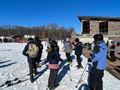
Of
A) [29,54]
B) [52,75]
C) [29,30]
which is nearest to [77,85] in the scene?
[52,75]

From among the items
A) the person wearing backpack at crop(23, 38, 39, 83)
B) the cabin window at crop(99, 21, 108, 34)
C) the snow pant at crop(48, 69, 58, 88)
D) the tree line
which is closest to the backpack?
the person wearing backpack at crop(23, 38, 39, 83)

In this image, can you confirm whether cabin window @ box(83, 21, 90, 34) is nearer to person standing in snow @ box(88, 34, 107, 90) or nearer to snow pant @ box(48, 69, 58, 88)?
snow pant @ box(48, 69, 58, 88)

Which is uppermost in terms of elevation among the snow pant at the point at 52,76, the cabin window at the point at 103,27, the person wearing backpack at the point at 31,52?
the cabin window at the point at 103,27

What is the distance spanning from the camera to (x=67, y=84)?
10.9 m

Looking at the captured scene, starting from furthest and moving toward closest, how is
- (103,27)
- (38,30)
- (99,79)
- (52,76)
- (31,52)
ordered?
(38,30) → (103,27) → (31,52) → (52,76) → (99,79)

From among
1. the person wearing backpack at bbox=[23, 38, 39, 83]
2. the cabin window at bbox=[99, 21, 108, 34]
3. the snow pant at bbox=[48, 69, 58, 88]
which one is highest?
the cabin window at bbox=[99, 21, 108, 34]

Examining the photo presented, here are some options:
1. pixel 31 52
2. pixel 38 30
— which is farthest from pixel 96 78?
pixel 38 30

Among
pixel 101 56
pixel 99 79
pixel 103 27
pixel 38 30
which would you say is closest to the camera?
pixel 101 56

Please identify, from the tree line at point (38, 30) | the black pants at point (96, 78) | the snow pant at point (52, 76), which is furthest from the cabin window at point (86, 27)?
the tree line at point (38, 30)

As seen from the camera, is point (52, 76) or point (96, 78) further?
point (52, 76)

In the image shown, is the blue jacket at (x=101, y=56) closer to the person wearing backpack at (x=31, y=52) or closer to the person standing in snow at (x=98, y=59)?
the person standing in snow at (x=98, y=59)

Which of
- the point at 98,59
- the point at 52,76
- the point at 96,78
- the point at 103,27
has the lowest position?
the point at 52,76

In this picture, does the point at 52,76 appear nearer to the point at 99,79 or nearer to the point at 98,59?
the point at 99,79

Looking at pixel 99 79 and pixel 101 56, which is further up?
pixel 101 56
